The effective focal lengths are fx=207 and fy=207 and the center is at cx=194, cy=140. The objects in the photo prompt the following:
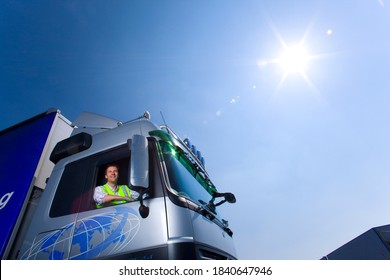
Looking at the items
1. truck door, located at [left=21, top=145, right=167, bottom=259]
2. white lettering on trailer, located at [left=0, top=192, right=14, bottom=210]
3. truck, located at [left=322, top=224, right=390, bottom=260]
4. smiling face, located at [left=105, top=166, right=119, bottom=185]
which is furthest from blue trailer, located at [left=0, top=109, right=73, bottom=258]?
truck, located at [left=322, top=224, right=390, bottom=260]

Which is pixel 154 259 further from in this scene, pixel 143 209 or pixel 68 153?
pixel 68 153

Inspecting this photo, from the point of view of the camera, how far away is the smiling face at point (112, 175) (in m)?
2.36

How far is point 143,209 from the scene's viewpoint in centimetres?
178

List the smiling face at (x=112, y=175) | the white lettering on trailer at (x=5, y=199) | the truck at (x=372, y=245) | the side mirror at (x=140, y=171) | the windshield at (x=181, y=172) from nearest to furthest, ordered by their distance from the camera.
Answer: the side mirror at (x=140, y=171)
the windshield at (x=181, y=172)
the smiling face at (x=112, y=175)
the white lettering on trailer at (x=5, y=199)
the truck at (x=372, y=245)

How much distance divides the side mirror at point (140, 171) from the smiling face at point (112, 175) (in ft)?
2.19

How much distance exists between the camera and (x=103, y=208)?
2031mm

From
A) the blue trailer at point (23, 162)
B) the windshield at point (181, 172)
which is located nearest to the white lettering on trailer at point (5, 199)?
the blue trailer at point (23, 162)

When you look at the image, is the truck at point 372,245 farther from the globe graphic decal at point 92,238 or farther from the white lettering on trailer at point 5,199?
the white lettering on trailer at point 5,199

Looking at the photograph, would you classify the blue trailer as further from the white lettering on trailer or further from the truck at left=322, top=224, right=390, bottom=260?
the truck at left=322, top=224, right=390, bottom=260

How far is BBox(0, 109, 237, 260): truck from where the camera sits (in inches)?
68.6

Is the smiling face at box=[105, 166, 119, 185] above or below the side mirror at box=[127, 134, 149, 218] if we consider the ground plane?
above

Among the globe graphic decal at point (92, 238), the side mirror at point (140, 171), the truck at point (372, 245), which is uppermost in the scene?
the truck at point (372, 245)

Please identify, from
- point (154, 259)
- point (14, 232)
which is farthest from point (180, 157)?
point (14, 232)
